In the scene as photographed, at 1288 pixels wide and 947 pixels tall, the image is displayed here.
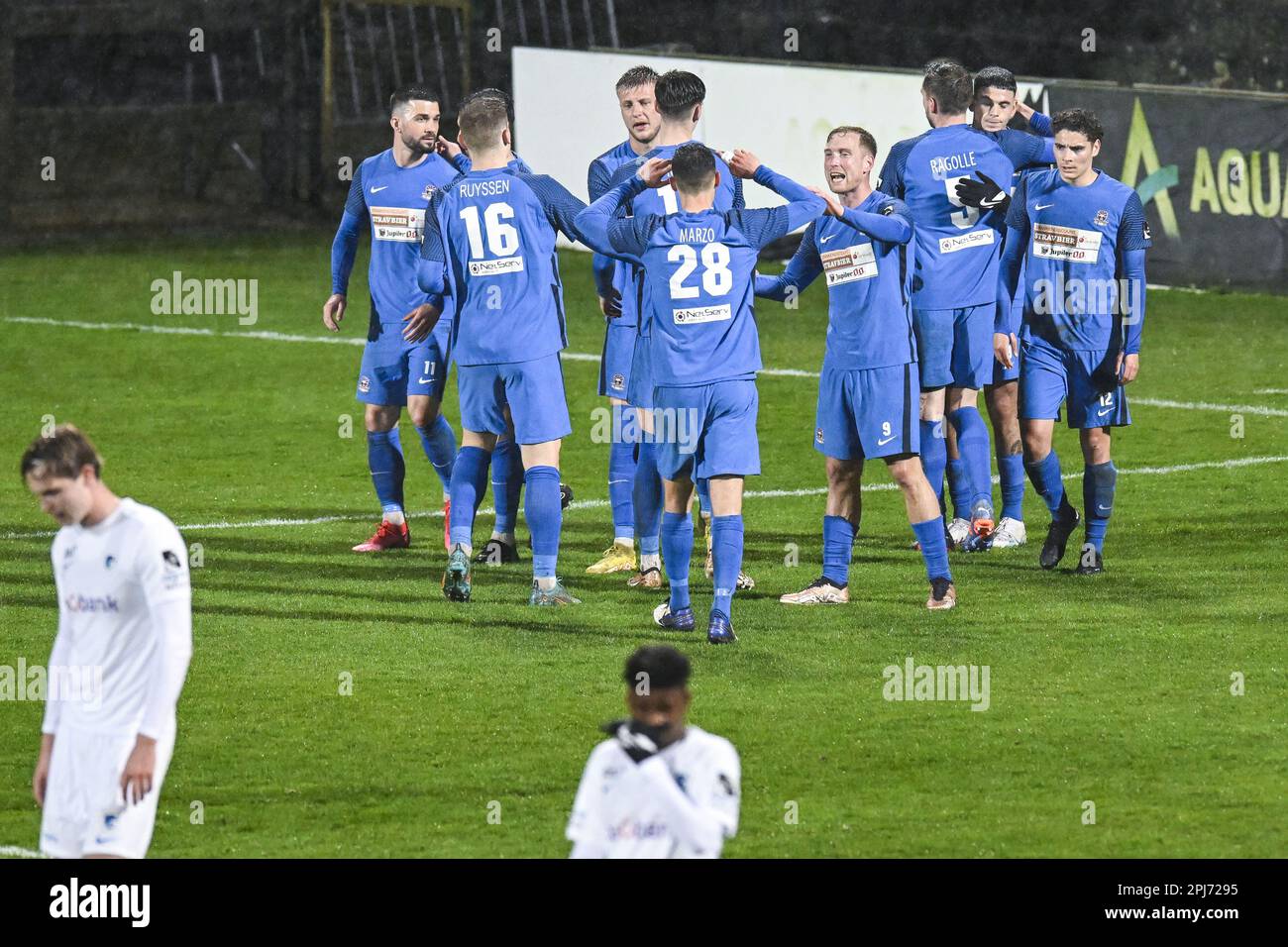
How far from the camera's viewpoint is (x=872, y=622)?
975 centimetres

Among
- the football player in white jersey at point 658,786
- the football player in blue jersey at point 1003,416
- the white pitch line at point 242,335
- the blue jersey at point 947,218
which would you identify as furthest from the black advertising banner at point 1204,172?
the football player in white jersey at point 658,786

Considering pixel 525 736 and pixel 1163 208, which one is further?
pixel 1163 208

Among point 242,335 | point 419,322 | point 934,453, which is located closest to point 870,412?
point 934,453

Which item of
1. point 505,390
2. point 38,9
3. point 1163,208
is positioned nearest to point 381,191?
point 505,390

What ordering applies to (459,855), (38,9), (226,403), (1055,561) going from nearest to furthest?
→ (459,855), (1055,561), (226,403), (38,9)

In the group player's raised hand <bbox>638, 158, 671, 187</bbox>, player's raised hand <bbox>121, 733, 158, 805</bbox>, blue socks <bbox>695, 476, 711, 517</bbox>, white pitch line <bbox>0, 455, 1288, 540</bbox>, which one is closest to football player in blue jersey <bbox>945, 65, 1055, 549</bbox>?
white pitch line <bbox>0, 455, 1288, 540</bbox>

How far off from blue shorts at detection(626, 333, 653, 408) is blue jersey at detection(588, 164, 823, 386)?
0.25 m

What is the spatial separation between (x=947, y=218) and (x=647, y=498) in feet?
7.85

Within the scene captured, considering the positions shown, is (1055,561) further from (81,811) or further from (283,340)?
(283,340)

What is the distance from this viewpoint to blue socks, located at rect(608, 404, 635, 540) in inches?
436

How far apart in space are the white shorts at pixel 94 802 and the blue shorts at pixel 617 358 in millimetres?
5552

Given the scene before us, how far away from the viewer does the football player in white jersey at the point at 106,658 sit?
557 cm

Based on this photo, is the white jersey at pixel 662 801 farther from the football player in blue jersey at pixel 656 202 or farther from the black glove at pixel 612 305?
the black glove at pixel 612 305
